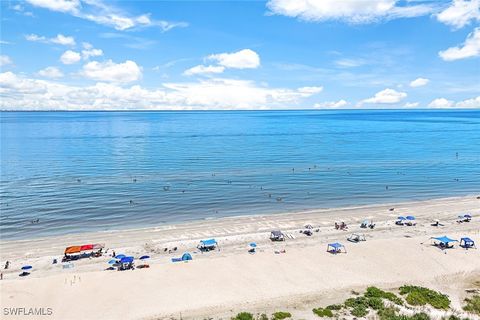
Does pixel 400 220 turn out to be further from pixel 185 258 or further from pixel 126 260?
pixel 126 260

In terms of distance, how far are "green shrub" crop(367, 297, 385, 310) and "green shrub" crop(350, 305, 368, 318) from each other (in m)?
0.81

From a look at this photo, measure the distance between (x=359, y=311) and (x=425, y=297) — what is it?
21.2 feet

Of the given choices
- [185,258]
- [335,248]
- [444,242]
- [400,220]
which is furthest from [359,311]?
[400,220]

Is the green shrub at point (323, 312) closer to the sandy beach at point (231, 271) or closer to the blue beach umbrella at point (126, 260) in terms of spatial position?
the sandy beach at point (231, 271)

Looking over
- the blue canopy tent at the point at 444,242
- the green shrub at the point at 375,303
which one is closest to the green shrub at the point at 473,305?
the green shrub at the point at 375,303

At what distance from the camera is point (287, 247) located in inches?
1732

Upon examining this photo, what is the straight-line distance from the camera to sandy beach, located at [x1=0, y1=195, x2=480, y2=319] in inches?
1196

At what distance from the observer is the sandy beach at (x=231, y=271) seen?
30391 mm

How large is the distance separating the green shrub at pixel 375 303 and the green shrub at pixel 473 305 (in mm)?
6351

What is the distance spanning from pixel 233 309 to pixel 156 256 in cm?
1589

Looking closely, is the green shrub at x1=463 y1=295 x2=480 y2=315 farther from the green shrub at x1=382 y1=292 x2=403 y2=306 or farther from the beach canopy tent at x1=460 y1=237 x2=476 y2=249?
the beach canopy tent at x1=460 y1=237 x2=476 y2=249

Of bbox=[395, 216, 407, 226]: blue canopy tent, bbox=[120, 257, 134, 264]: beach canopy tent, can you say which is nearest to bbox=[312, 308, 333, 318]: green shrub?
bbox=[120, 257, 134, 264]: beach canopy tent

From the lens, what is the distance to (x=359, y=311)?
2802 cm

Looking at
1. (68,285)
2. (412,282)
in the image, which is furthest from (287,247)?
(68,285)
